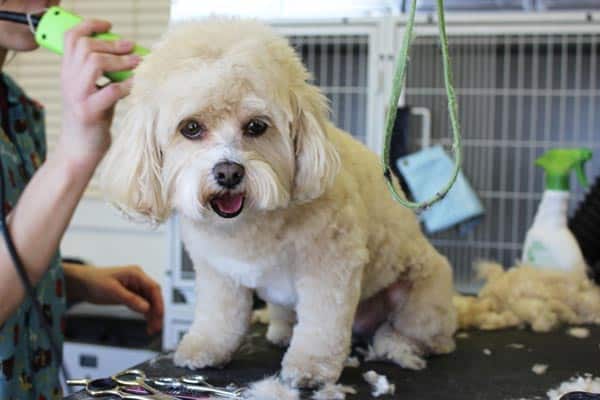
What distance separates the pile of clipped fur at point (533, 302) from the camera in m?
1.15

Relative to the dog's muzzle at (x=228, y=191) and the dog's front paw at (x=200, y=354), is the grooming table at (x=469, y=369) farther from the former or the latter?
the dog's muzzle at (x=228, y=191)

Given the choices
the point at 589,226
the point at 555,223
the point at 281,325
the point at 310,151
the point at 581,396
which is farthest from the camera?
the point at 589,226

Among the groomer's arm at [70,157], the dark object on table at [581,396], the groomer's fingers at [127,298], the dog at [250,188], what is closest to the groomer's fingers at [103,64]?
the groomer's arm at [70,157]

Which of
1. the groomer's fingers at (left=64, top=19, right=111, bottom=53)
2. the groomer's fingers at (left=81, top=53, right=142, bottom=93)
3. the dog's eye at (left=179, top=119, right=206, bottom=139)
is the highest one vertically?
the groomer's fingers at (left=64, top=19, right=111, bottom=53)

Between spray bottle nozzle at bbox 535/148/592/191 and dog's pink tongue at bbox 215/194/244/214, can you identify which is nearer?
dog's pink tongue at bbox 215/194/244/214

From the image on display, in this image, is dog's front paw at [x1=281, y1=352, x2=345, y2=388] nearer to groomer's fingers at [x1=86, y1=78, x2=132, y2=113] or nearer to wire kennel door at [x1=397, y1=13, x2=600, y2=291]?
groomer's fingers at [x1=86, y1=78, x2=132, y2=113]

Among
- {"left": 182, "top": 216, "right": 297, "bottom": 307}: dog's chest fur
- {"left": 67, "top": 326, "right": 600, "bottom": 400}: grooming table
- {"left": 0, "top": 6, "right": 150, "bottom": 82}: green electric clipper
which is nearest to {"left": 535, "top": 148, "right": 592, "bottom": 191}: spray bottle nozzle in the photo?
Answer: {"left": 67, "top": 326, "right": 600, "bottom": 400}: grooming table

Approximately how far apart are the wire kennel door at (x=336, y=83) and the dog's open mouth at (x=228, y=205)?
866 millimetres

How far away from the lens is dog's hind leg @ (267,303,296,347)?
100cm

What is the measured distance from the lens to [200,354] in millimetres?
865

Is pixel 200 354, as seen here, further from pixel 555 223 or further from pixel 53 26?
pixel 555 223

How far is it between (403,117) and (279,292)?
0.88 metres

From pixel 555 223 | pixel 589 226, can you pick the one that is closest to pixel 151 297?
pixel 555 223

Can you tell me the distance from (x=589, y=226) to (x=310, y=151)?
3.06 ft
